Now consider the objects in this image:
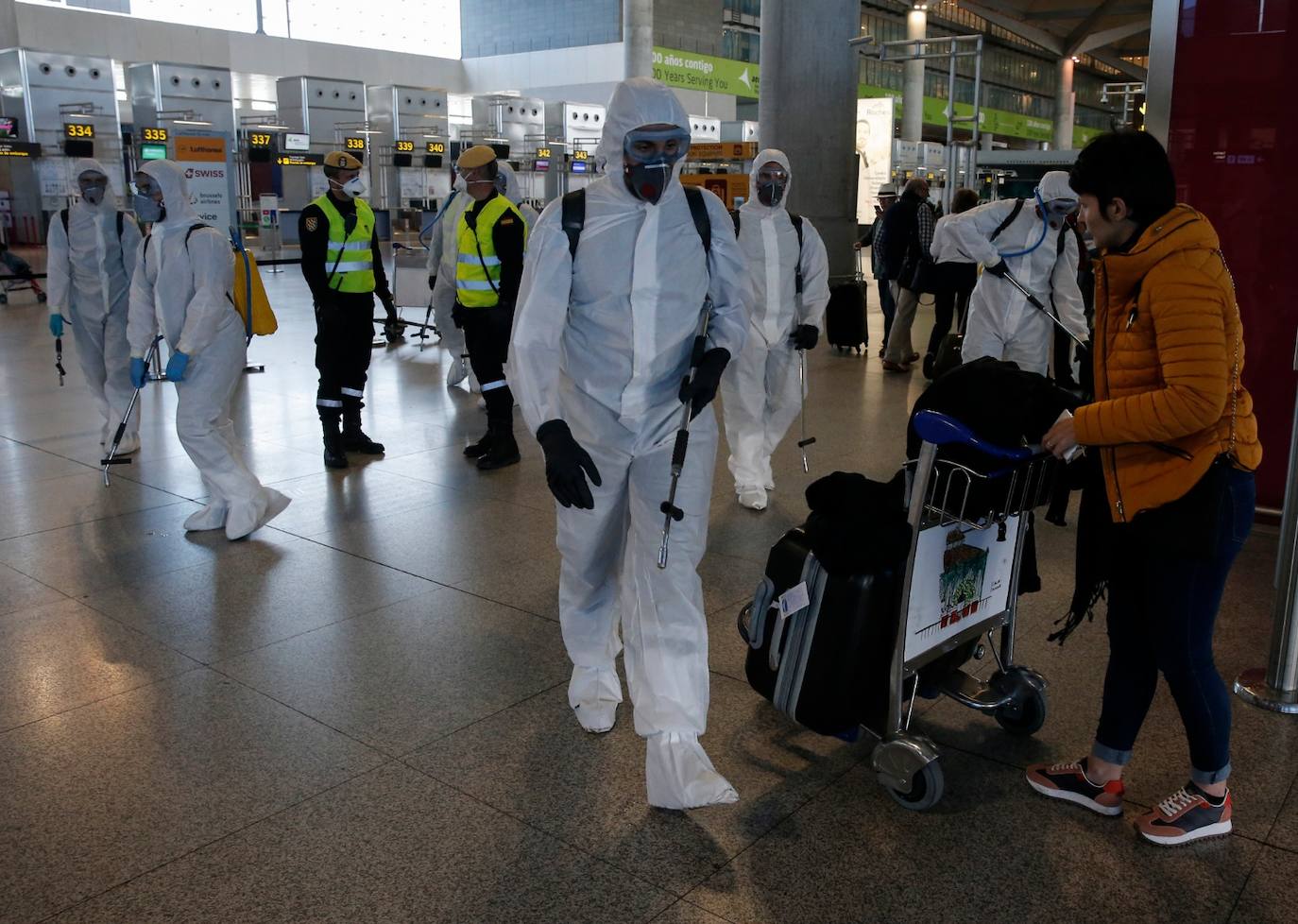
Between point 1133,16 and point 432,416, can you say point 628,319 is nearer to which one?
point 432,416

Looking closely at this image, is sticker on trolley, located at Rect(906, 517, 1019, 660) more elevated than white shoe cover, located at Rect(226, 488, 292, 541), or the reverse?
sticker on trolley, located at Rect(906, 517, 1019, 660)

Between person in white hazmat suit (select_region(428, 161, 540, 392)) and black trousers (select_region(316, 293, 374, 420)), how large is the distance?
55.1 inches

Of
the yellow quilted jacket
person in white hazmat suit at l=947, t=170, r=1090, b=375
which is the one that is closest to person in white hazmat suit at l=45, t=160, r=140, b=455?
person in white hazmat suit at l=947, t=170, r=1090, b=375

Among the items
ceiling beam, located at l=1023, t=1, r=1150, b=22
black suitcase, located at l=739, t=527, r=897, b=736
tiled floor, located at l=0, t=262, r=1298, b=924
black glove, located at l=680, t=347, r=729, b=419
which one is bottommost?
tiled floor, located at l=0, t=262, r=1298, b=924

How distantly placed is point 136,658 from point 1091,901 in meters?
3.16

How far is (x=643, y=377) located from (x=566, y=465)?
321 mm

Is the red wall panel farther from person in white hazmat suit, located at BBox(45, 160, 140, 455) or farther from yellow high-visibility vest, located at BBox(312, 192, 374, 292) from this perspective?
person in white hazmat suit, located at BBox(45, 160, 140, 455)

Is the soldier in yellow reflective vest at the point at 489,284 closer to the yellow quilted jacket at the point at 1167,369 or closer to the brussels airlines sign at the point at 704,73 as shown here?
the yellow quilted jacket at the point at 1167,369

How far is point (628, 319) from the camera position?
2.90 m

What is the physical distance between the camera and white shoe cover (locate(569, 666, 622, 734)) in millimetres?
3367

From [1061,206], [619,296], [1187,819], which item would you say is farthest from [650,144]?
[1061,206]

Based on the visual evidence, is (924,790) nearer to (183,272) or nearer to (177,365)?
(177,365)

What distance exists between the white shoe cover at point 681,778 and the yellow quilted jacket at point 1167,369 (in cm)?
121

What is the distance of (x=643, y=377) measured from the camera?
2.91 m
